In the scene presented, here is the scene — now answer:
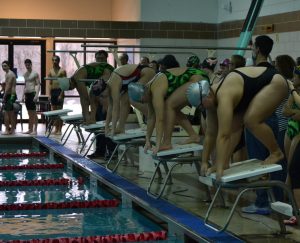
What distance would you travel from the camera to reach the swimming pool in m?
5.87

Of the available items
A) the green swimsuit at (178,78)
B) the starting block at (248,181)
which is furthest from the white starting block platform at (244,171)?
the green swimsuit at (178,78)

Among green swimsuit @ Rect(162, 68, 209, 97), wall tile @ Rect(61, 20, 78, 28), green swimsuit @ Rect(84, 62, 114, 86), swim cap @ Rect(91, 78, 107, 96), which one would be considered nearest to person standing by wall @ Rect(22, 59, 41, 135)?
wall tile @ Rect(61, 20, 78, 28)

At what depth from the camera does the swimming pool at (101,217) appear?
19.3 feet

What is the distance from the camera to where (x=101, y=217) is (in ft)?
23.0

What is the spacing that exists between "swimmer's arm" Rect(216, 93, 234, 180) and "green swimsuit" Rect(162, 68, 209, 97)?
2.08m

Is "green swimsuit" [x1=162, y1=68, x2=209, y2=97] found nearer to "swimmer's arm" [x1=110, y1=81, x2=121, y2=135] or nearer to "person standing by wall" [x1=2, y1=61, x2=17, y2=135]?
"swimmer's arm" [x1=110, y1=81, x2=121, y2=135]

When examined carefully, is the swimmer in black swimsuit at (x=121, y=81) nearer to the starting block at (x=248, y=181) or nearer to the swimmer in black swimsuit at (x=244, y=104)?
the swimmer in black swimsuit at (x=244, y=104)

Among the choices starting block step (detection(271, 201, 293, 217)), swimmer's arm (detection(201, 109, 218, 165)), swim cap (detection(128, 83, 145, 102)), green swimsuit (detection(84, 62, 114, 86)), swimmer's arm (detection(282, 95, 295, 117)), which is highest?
green swimsuit (detection(84, 62, 114, 86))

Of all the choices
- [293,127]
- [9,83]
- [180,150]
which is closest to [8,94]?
[9,83]

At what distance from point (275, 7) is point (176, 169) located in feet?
15.2

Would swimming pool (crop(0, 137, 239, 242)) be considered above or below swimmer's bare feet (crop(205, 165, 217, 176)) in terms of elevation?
below

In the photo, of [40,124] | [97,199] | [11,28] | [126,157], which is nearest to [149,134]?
[97,199]

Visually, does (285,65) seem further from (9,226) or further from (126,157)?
(126,157)

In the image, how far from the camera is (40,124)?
17.7 meters
